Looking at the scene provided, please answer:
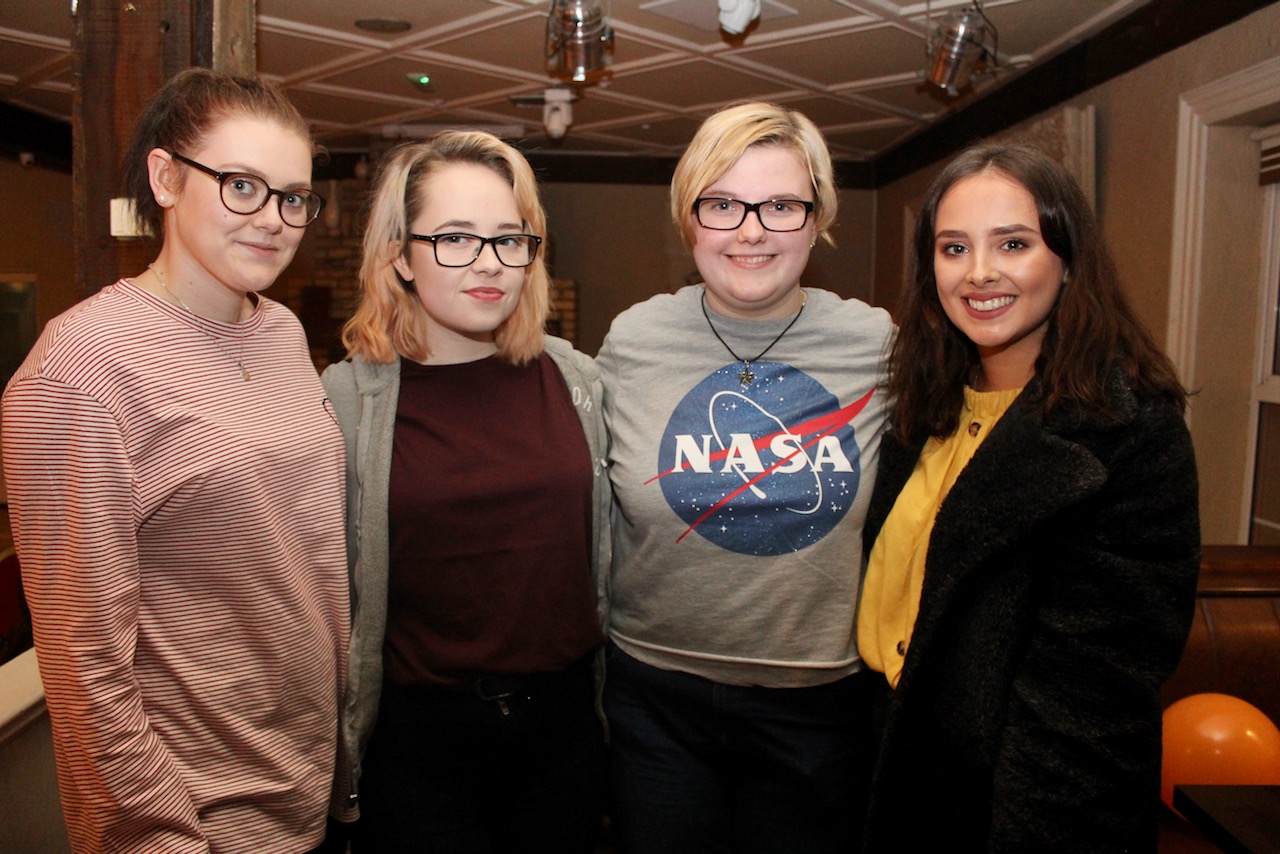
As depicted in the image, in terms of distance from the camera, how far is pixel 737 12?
388 cm

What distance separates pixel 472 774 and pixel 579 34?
3.19 meters

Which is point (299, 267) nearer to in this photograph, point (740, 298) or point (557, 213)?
point (557, 213)

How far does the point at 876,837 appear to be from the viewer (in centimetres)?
146

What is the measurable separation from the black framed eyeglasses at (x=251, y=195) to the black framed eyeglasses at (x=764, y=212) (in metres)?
0.67

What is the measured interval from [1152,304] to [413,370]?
140 inches

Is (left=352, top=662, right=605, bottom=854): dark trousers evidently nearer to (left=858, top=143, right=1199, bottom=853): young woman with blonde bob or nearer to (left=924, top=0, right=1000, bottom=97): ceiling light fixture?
(left=858, top=143, right=1199, bottom=853): young woman with blonde bob

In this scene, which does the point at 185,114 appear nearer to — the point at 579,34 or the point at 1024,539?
the point at 1024,539

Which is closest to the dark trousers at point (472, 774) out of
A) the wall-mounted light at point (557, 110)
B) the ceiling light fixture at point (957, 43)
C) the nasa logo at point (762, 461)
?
the nasa logo at point (762, 461)

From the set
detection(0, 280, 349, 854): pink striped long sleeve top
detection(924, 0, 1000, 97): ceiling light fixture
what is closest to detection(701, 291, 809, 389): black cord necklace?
detection(0, 280, 349, 854): pink striped long sleeve top

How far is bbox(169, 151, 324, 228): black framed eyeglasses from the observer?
4.03ft

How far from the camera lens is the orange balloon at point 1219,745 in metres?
2.08

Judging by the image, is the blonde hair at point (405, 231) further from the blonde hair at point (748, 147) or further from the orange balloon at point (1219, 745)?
the orange balloon at point (1219, 745)

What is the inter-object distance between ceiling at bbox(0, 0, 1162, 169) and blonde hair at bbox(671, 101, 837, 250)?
2.46 metres

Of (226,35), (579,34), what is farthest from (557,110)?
A: (226,35)
